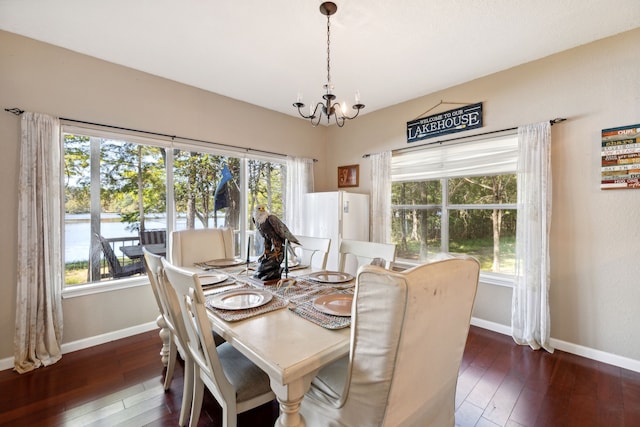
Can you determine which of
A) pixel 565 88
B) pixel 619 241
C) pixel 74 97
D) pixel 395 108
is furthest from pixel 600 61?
pixel 74 97

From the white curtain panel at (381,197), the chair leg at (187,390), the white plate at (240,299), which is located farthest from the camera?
the white curtain panel at (381,197)

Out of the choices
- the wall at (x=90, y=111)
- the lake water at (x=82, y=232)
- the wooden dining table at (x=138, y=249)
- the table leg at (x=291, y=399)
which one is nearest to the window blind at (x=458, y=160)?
the wall at (x=90, y=111)

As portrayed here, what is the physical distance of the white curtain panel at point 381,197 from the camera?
3.49m

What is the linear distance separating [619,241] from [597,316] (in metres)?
0.63

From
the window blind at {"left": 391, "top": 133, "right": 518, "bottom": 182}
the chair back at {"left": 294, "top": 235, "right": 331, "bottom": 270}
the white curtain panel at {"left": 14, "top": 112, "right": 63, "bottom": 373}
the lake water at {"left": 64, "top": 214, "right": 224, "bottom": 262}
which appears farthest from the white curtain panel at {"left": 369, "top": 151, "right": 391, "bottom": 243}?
the white curtain panel at {"left": 14, "top": 112, "right": 63, "bottom": 373}

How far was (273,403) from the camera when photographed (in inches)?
68.4

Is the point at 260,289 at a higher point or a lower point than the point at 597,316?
higher

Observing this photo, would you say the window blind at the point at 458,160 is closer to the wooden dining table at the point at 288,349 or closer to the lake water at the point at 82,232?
the wooden dining table at the point at 288,349

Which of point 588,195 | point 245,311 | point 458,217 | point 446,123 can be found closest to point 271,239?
point 245,311

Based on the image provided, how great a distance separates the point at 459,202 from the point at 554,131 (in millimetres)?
1017

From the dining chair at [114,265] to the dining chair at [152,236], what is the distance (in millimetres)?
231

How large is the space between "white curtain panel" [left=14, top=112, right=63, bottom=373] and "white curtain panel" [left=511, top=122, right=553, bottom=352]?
3947 mm

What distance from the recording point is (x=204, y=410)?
5.44 feet

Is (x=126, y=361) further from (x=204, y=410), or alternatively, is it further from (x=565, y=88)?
(x=565, y=88)
